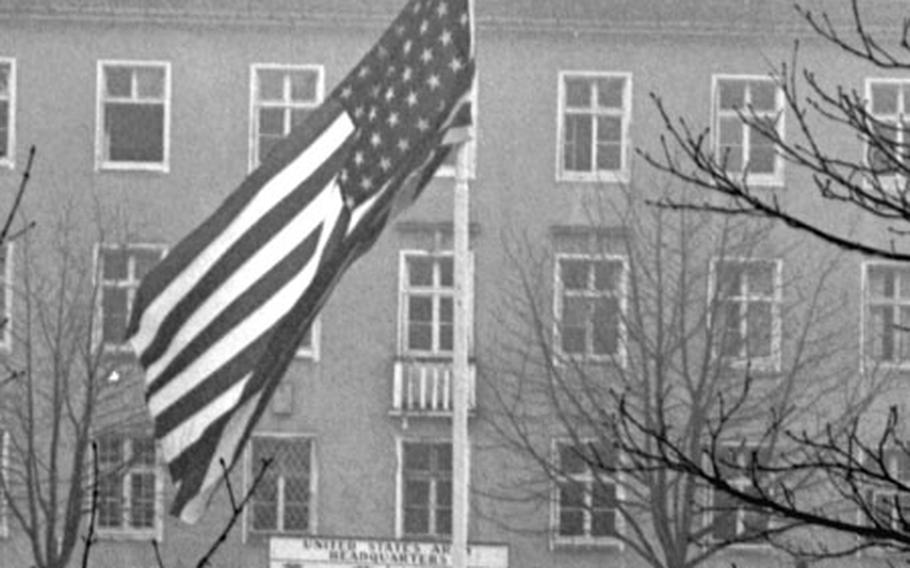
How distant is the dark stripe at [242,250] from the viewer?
1809 cm

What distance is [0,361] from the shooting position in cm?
4191

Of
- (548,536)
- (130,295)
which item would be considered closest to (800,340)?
(548,536)

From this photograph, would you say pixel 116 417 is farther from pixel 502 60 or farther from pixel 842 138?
pixel 842 138

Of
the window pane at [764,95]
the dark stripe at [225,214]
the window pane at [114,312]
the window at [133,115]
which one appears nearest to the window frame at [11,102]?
the window at [133,115]

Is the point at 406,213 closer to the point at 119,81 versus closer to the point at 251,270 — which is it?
the point at 119,81

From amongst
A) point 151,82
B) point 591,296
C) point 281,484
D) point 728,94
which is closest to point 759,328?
point 591,296

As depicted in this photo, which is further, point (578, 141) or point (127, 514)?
point (578, 141)

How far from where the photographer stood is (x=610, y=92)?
147ft

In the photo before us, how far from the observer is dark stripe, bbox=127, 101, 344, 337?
18141 mm

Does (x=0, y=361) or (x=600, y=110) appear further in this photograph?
(x=600, y=110)

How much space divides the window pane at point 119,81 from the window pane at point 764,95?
8.92m

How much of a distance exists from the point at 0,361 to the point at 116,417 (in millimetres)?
1705

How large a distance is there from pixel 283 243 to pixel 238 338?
693 millimetres

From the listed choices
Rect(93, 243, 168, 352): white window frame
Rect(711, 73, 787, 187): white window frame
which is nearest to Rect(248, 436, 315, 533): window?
Rect(93, 243, 168, 352): white window frame
